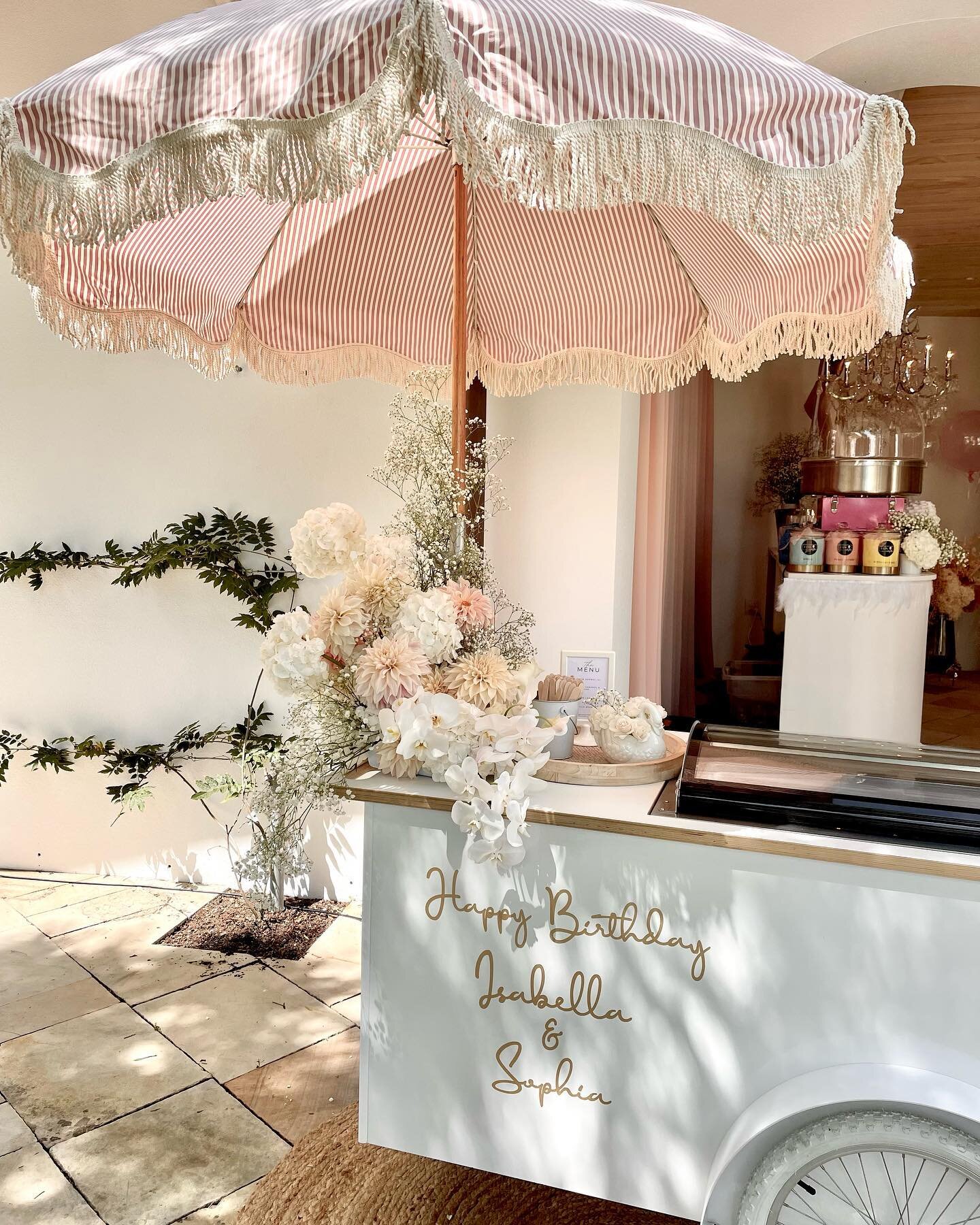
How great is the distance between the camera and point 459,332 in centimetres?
194

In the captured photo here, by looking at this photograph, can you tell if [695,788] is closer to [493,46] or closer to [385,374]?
[493,46]

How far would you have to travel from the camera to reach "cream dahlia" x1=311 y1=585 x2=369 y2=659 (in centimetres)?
170

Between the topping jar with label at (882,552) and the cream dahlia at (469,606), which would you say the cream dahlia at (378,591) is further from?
the topping jar with label at (882,552)

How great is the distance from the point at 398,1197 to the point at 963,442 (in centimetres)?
847

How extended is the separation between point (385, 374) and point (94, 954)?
2.05 m

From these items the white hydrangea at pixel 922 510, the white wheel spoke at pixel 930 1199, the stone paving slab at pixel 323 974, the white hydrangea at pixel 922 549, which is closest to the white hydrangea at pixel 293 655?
the white wheel spoke at pixel 930 1199

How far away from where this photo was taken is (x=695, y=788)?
1.51m

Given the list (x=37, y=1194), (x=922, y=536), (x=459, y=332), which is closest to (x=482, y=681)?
(x=459, y=332)

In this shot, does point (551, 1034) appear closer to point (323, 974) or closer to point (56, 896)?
point (323, 974)

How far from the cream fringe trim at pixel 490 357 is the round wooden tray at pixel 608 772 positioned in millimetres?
Answer: 957

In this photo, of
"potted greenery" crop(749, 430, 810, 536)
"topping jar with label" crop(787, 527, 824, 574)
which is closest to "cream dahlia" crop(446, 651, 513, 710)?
"topping jar with label" crop(787, 527, 824, 574)

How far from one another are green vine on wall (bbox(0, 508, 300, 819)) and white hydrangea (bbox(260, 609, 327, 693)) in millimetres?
1557

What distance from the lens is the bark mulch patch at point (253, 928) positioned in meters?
2.99

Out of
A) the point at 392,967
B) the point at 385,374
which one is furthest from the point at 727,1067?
the point at 385,374
